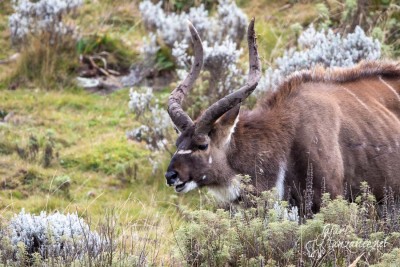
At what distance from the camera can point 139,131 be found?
29.3 ft

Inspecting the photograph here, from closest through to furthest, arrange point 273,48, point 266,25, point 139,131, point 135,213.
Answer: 1. point 135,213
2. point 139,131
3. point 273,48
4. point 266,25

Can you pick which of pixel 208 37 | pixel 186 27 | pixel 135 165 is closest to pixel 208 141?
pixel 135 165

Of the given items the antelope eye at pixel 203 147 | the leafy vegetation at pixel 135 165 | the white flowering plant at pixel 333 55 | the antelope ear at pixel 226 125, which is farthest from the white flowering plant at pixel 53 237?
the white flowering plant at pixel 333 55

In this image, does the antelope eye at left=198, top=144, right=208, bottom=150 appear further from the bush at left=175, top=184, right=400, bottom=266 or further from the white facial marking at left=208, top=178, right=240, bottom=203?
the bush at left=175, top=184, right=400, bottom=266

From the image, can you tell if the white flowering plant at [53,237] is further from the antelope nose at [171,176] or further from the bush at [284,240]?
the antelope nose at [171,176]

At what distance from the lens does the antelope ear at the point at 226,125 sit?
19.8ft

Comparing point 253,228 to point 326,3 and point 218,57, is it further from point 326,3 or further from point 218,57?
point 326,3

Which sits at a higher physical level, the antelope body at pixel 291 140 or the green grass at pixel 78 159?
the antelope body at pixel 291 140

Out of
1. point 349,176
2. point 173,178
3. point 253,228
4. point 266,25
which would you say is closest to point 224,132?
point 173,178

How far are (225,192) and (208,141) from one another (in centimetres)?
38

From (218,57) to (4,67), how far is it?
3.14 m

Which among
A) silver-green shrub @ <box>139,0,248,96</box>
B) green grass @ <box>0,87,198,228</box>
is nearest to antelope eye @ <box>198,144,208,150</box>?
green grass @ <box>0,87,198,228</box>

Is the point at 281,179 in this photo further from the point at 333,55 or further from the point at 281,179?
the point at 333,55

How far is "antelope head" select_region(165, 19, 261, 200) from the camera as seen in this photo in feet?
19.3
